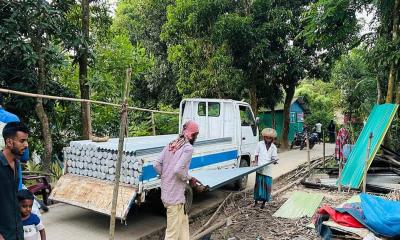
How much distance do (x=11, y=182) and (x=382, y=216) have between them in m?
4.22

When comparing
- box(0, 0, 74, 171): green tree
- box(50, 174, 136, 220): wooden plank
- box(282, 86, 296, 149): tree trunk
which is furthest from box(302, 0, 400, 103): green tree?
box(50, 174, 136, 220): wooden plank

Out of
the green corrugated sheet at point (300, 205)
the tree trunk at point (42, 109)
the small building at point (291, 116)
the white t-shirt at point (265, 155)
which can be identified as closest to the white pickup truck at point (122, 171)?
the white t-shirt at point (265, 155)

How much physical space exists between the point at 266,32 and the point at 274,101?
4931 mm

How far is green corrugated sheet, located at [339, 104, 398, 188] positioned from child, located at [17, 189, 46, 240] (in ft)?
22.1

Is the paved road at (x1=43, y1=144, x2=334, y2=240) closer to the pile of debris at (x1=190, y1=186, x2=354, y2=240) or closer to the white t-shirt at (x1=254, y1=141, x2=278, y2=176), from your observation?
the pile of debris at (x1=190, y1=186, x2=354, y2=240)

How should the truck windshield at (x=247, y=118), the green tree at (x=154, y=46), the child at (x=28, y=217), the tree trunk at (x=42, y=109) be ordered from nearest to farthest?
the child at (x=28, y=217)
the tree trunk at (x=42, y=109)
the truck windshield at (x=247, y=118)
the green tree at (x=154, y=46)

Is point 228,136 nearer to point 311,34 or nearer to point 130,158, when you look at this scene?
point 130,158

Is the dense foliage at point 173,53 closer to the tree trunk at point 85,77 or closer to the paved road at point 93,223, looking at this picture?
the tree trunk at point 85,77

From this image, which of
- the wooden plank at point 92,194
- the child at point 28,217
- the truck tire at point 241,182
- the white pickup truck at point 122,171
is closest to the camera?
the child at point 28,217

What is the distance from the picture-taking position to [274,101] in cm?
1828

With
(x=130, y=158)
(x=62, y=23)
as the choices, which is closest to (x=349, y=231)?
(x=130, y=158)

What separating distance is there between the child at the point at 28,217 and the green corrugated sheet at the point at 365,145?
6750mm

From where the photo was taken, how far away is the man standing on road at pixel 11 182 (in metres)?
2.73

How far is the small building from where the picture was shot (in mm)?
21875
